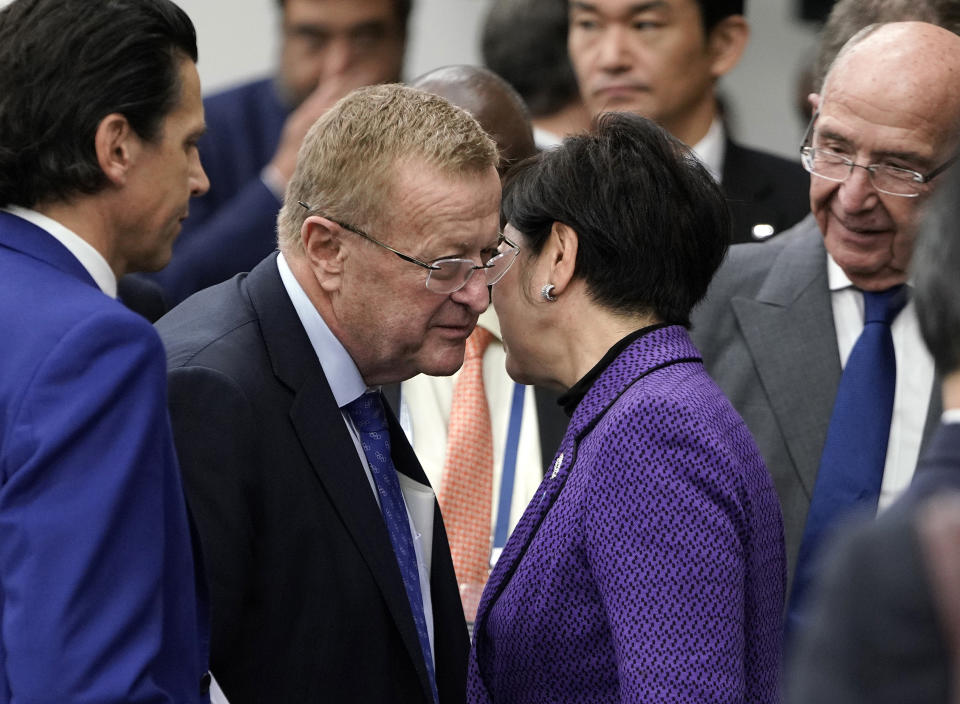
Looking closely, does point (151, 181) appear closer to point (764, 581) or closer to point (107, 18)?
point (107, 18)

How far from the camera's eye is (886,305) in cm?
286

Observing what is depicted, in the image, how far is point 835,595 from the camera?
95 cm

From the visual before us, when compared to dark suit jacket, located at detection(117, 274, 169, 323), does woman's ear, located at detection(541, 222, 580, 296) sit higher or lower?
higher

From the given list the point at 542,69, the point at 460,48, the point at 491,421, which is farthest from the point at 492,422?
the point at 460,48

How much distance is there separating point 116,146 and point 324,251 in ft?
1.60

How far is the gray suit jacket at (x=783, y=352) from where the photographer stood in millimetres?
2840

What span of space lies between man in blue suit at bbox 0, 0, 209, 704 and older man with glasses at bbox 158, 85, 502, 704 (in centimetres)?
17

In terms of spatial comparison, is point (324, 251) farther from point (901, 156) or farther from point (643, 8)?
point (643, 8)

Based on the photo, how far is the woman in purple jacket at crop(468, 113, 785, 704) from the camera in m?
2.01

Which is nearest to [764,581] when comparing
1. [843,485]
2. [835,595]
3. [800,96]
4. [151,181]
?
[843,485]

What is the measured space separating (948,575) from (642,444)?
3.84 ft

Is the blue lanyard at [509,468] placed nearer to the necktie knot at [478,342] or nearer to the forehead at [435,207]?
the necktie knot at [478,342]

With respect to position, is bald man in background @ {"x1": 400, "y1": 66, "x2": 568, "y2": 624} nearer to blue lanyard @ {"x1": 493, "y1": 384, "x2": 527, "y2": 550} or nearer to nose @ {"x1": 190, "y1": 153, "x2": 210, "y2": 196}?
blue lanyard @ {"x1": 493, "y1": 384, "x2": 527, "y2": 550}

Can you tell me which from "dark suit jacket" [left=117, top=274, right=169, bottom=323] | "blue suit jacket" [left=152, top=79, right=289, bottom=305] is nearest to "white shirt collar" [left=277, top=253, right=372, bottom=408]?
"dark suit jacket" [left=117, top=274, right=169, bottom=323]
